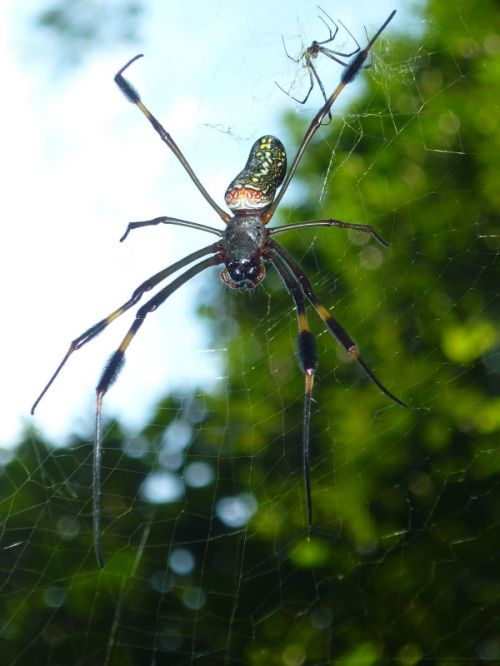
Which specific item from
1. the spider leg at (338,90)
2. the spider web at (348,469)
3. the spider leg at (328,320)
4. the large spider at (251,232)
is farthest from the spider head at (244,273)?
the spider web at (348,469)

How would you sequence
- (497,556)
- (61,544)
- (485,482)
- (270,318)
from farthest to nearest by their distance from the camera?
1. (270,318)
2. (61,544)
3. (485,482)
4. (497,556)

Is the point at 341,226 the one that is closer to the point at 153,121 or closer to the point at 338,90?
the point at 338,90

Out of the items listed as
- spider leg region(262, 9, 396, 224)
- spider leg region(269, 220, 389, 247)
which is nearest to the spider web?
spider leg region(262, 9, 396, 224)

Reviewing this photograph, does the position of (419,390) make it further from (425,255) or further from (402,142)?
(402,142)

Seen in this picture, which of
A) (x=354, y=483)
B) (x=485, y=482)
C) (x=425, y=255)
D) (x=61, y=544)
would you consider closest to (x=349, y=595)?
(x=354, y=483)

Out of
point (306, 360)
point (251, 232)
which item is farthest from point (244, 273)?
point (306, 360)

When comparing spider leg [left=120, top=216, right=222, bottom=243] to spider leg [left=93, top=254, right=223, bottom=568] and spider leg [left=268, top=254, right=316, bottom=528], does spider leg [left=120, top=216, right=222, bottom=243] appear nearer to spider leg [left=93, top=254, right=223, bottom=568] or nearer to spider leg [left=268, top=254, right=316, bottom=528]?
spider leg [left=93, top=254, right=223, bottom=568]

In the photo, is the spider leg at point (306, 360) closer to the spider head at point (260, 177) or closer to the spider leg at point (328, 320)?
the spider leg at point (328, 320)
